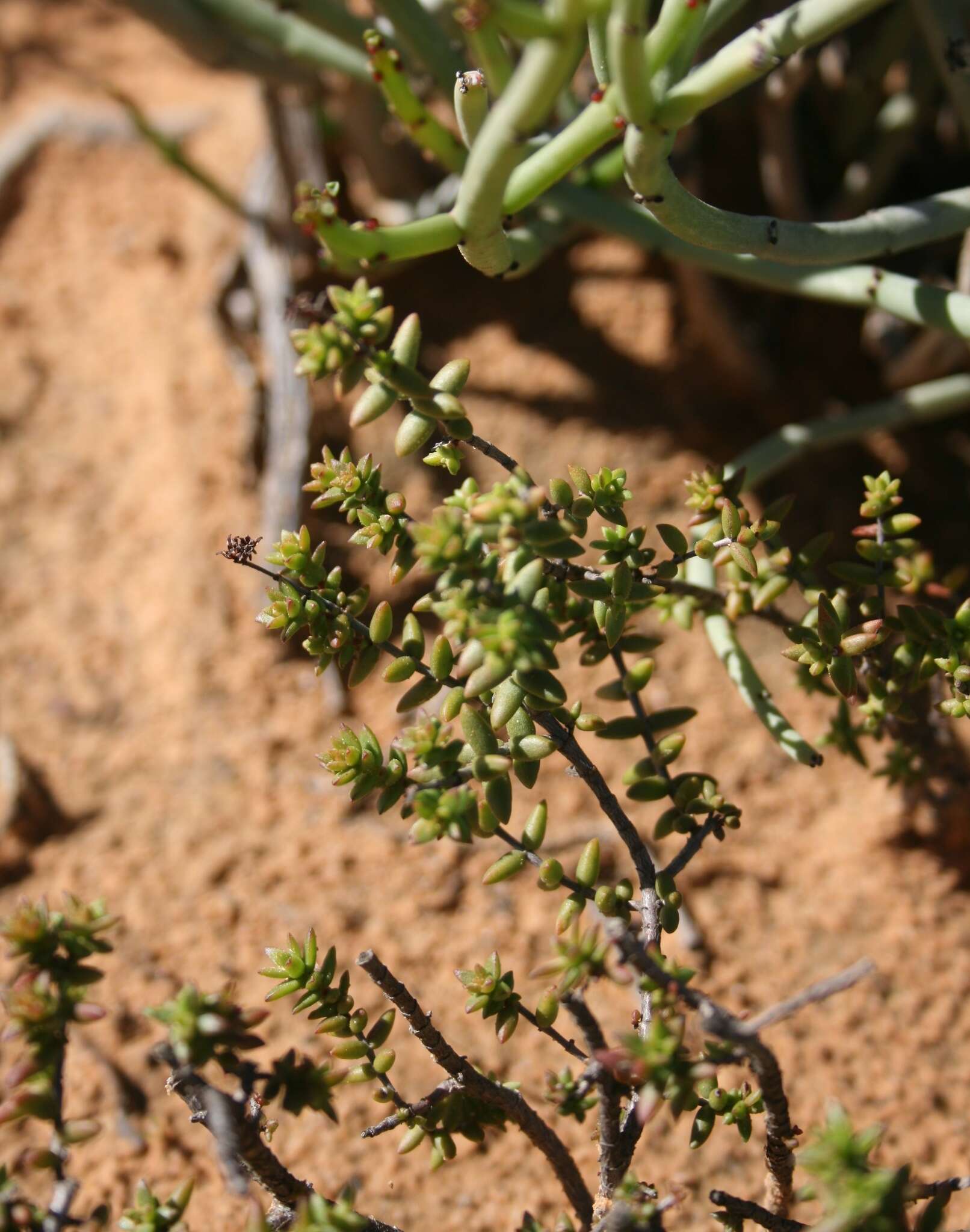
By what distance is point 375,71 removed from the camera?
1.00 m

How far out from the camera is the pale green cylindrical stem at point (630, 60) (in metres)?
0.79

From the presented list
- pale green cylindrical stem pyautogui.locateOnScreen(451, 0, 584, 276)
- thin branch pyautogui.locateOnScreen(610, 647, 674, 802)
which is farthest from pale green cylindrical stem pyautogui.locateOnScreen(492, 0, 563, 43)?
thin branch pyautogui.locateOnScreen(610, 647, 674, 802)

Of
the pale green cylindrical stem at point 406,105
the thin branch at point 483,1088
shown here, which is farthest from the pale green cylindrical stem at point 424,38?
the thin branch at point 483,1088

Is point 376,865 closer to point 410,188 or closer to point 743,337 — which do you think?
point 743,337

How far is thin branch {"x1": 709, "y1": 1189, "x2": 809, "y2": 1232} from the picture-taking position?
92 centimetres

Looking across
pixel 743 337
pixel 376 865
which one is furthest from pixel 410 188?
pixel 376 865

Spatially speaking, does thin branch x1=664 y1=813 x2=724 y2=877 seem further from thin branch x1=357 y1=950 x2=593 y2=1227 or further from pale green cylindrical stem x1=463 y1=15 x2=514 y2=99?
pale green cylindrical stem x1=463 y1=15 x2=514 y2=99

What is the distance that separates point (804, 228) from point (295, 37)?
98 cm

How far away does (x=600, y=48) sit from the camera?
41.5 inches

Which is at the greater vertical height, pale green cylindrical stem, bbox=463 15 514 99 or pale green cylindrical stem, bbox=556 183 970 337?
pale green cylindrical stem, bbox=556 183 970 337

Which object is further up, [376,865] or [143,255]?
[143,255]

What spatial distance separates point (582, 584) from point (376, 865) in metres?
0.85

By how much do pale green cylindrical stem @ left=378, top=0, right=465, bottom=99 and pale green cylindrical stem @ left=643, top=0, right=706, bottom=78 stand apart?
22.7 inches

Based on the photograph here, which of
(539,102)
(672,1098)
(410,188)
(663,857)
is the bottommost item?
(672,1098)
